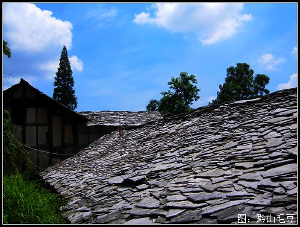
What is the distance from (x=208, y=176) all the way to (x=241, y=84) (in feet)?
86.1

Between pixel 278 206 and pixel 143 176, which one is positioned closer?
pixel 278 206

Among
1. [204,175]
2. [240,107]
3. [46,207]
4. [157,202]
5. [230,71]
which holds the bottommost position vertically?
Answer: [46,207]

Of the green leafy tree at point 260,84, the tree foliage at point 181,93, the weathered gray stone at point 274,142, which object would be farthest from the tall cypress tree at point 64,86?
the weathered gray stone at point 274,142

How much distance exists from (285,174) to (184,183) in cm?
126

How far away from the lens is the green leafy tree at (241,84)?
91.2 ft

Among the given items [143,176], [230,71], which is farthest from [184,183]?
[230,71]

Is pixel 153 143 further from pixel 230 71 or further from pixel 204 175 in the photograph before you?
pixel 230 71

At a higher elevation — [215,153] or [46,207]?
[215,153]

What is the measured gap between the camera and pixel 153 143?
25.1 feet

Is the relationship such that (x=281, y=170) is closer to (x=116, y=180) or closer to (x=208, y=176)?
(x=208, y=176)

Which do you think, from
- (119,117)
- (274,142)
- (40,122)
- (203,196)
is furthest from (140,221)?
(119,117)

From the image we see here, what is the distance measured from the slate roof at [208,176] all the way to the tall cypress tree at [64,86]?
21584 millimetres

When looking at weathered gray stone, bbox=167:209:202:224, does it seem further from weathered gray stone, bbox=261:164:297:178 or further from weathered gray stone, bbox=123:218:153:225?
weathered gray stone, bbox=261:164:297:178

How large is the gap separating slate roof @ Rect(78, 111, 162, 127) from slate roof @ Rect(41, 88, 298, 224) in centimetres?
780
